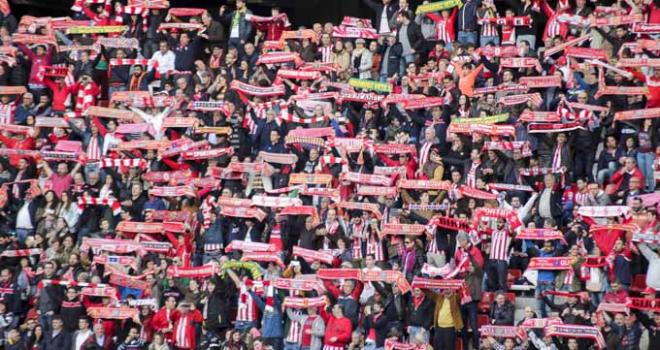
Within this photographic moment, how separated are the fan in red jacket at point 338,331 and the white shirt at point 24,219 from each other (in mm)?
6409

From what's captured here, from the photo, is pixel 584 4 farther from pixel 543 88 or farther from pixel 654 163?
pixel 654 163

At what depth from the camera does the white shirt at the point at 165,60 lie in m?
33.6

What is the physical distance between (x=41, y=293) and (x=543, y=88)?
917 cm

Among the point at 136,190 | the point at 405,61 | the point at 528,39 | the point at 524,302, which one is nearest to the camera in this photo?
the point at 524,302

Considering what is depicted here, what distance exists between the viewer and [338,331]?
91.1ft

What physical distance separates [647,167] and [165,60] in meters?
9.73

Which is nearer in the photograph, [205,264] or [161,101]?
[205,264]

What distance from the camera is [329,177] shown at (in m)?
30.3

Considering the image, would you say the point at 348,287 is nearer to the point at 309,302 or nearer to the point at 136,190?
the point at 309,302

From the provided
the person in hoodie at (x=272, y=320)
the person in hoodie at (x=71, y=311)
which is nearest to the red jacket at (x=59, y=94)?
the person in hoodie at (x=71, y=311)

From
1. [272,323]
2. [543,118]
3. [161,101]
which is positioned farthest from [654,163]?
[161,101]

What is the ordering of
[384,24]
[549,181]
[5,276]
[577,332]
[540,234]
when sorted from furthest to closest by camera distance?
[384,24], [5,276], [549,181], [540,234], [577,332]

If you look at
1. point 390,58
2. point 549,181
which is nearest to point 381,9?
point 390,58

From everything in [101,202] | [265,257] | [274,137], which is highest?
[274,137]
